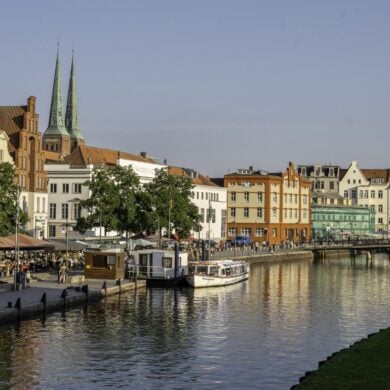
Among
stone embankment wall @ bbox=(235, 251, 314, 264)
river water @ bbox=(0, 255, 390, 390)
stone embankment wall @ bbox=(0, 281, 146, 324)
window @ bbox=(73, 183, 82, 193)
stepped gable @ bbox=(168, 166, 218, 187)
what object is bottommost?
river water @ bbox=(0, 255, 390, 390)

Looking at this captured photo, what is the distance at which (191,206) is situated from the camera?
127625 millimetres

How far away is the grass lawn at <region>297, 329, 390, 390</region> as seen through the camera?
34659 millimetres

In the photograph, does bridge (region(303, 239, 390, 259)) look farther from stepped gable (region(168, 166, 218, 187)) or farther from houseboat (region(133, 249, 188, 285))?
houseboat (region(133, 249, 188, 285))

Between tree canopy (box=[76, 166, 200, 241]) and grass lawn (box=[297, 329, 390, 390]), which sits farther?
tree canopy (box=[76, 166, 200, 241])

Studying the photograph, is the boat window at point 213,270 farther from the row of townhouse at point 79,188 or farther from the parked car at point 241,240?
the parked car at point 241,240

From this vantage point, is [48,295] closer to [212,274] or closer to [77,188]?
[212,274]

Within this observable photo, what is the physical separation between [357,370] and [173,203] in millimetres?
85662

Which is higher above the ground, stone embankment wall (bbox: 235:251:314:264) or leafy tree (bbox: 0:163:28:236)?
leafy tree (bbox: 0:163:28:236)

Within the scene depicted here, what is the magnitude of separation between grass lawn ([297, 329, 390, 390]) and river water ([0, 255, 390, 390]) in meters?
3.68

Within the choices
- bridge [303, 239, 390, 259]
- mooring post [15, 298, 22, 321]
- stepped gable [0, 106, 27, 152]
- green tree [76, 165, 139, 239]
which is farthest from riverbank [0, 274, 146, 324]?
bridge [303, 239, 390, 259]

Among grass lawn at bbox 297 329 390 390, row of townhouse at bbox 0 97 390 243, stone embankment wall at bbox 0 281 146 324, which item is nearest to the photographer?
grass lawn at bbox 297 329 390 390

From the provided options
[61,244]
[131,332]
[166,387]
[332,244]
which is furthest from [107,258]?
[332,244]

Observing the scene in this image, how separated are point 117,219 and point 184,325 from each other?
49826mm

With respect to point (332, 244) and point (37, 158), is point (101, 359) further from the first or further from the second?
point (332, 244)
